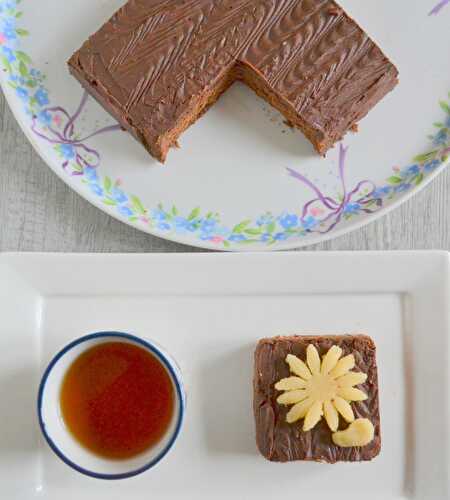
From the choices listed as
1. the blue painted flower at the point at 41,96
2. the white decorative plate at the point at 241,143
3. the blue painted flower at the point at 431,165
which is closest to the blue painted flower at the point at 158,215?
the white decorative plate at the point at 241,143

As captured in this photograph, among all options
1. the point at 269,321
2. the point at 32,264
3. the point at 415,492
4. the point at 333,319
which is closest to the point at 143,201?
the point at 32,264

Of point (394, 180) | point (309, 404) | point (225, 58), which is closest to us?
point (309, 404)

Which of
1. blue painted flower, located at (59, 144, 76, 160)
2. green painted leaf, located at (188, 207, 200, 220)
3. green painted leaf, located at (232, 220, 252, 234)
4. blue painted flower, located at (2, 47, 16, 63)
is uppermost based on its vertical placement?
blue painted flower, located at (2, 47, 16, 63)

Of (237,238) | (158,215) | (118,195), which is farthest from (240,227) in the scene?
(118,195)

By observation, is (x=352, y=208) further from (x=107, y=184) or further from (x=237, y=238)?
(x=107, y=184)

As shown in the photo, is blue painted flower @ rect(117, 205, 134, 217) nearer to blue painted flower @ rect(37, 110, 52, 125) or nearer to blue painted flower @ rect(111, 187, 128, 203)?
blue painted flower @ rect(111, 187, 128, 203)

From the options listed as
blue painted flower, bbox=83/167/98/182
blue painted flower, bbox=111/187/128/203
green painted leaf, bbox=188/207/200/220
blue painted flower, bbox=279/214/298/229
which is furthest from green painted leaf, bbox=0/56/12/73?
blue painted flower, bbox=279/214/298/229

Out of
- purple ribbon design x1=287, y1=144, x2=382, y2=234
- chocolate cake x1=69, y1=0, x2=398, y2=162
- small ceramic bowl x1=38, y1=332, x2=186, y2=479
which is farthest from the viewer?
purple ribbon design x1=287, y1=144, x2=382, y2=234

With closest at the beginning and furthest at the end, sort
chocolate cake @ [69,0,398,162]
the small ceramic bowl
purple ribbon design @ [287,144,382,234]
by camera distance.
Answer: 1. the small ceramic bowl
2. chocolate cake @ [69,0,398,162]
3. purple ribbon design @ [287,144,382,234]
